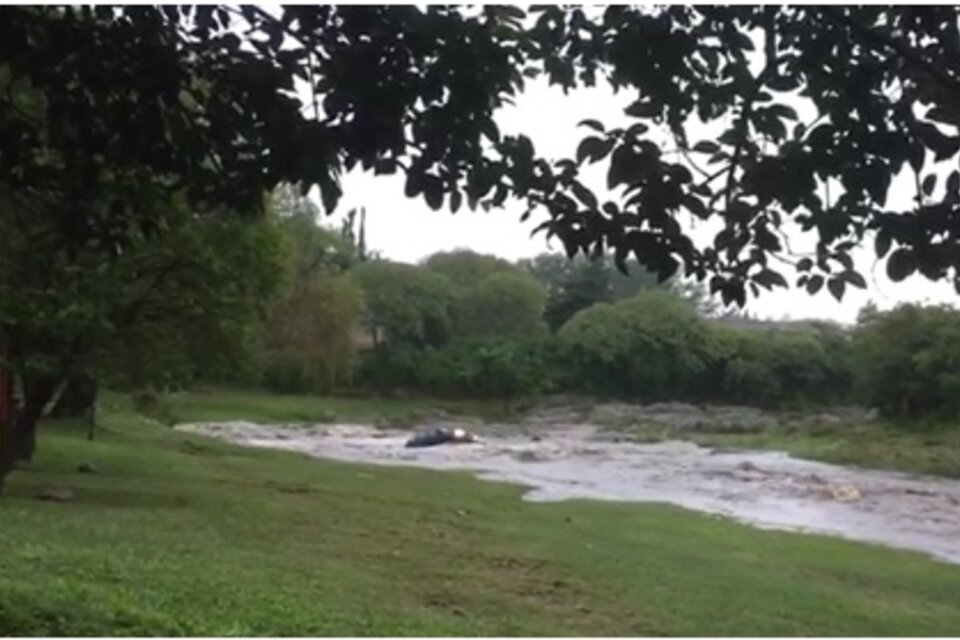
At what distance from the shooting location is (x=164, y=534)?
1326 centimetres

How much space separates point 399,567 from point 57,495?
16.8 ft

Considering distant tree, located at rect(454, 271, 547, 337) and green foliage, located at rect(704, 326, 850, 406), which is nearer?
green foliage, located at rect(704, 326, 850, 406)

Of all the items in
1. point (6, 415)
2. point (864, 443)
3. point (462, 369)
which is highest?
point (462, 369)

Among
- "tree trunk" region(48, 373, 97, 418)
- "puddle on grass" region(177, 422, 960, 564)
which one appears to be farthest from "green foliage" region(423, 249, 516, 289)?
"tree trunk" region(48, 373, 97, 418)

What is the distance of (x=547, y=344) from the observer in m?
53.3

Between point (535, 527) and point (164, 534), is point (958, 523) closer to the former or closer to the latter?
point (535, 527)

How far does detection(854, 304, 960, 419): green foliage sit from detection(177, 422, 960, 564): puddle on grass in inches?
182

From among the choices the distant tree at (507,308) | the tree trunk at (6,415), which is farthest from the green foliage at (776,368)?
the tree trunk at (6,415)

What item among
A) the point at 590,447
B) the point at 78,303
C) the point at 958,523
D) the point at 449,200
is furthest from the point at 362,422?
the point at 449,200

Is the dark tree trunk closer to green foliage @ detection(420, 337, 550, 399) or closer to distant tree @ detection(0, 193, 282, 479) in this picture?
distant tree @ detection(0, 193, 282, 479)

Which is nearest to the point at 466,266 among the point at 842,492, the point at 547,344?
the point at 547,344

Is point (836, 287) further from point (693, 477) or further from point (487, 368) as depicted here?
point (487, 368)

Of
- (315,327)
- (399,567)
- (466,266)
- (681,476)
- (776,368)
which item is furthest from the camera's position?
(466,266)

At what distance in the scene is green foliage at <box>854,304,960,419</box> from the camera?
128ft
